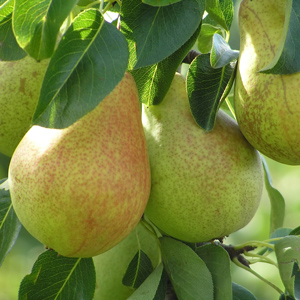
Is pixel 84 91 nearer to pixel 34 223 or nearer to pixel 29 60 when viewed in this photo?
pixel 34 223

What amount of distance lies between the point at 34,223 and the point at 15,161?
13cm

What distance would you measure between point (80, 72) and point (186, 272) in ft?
1.90

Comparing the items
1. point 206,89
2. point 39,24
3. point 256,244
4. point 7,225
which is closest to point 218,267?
point 256,244

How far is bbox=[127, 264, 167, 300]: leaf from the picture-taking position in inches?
48.9

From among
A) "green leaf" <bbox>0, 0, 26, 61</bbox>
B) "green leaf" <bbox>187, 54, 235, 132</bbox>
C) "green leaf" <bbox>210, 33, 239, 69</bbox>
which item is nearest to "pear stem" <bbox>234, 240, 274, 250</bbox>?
"green leaf" <bbox>187, 54, 235, 132</bbox>

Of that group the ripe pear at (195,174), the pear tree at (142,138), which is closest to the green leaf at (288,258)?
the pear tree at (142,138)

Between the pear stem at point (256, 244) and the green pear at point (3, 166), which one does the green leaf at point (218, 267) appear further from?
the green pear at point (3, 166)

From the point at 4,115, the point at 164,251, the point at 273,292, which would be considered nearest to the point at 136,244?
the point at 164,251

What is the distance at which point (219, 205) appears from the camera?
1.28m

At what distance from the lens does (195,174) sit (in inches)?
49.7

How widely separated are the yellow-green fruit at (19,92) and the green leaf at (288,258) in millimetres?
698

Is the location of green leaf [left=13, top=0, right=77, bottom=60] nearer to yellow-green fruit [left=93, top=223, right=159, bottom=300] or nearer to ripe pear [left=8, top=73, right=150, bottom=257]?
ripe pear [left=8, top=73, right=150, bottom=257]

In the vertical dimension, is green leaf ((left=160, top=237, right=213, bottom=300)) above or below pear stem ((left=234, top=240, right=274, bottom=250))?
above

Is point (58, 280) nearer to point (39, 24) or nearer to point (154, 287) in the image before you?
point (154, 287)
